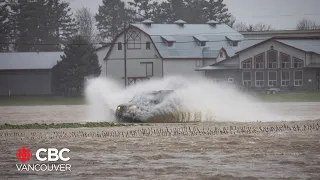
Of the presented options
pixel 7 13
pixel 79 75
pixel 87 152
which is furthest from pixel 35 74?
pixel 87 152

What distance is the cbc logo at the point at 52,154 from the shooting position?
710 inches

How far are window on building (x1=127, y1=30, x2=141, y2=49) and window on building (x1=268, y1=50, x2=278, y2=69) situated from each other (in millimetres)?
17272

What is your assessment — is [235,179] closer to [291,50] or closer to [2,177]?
[2,177]

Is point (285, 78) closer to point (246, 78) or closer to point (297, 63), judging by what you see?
point (297, 63)

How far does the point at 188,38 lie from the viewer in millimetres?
90500

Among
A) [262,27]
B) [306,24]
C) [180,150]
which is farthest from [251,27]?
[180,150]

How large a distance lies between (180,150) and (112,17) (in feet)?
326

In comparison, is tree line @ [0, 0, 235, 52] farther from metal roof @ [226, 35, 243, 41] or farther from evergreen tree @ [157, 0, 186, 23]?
metal roof @ [226, 35, 243, 41]

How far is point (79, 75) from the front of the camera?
256 feet

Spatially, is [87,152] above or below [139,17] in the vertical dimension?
below

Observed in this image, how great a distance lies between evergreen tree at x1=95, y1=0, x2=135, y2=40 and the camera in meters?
115

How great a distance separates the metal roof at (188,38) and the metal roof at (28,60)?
1117 cm

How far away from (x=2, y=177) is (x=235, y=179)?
5.01m

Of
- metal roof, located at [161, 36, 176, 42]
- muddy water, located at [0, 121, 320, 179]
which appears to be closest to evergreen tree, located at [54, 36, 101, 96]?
metal roof, located at [161, 36, 176, 42]
